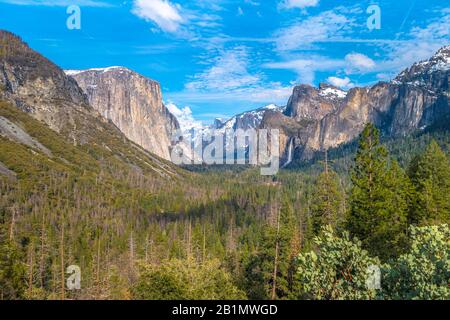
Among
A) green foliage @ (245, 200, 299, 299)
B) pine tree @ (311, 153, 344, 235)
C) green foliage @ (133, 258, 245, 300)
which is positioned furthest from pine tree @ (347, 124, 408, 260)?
green foliage @ (133, 258, 245, 300)

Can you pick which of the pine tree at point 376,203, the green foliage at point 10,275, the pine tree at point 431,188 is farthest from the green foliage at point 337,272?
the green foliage at point 10,275

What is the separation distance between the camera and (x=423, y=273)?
1270 cm

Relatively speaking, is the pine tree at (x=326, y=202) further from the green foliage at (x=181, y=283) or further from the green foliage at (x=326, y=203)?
the green foliage at (x=181, y=283)

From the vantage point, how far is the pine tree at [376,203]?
34000 mm

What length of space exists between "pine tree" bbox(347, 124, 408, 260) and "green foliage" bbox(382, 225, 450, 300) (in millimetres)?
18441

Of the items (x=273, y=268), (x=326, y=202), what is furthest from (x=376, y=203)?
(x=326, y=202)

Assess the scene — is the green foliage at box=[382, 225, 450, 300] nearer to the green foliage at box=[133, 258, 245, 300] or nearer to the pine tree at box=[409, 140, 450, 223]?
the green foliage at box=[133, 258, 245, 300]

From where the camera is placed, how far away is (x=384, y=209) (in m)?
35.7

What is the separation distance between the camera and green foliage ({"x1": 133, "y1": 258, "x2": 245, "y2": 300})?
26.0m

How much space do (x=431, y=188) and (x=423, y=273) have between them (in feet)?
106

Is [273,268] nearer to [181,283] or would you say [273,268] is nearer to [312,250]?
[181,283]

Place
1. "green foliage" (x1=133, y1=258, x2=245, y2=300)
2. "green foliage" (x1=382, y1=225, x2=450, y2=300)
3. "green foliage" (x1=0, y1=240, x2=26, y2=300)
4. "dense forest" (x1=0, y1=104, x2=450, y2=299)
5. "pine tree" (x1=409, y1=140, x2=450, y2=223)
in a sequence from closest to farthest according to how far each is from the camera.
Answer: "green foliage" (x1=382, y1=225, x2=450, y2=300) → "dense forest" (x1=0, y1=104, x2=450, y2=299) → "green foliage" (x1=133, y1=258, x2=245, y2=300) → "green foliage" (x1=0, y1=240, x2=26, y2=300) → "pine tree" (x1=409, y1=140, x2=450, y2=223)

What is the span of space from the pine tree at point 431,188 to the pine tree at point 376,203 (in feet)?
5.31
